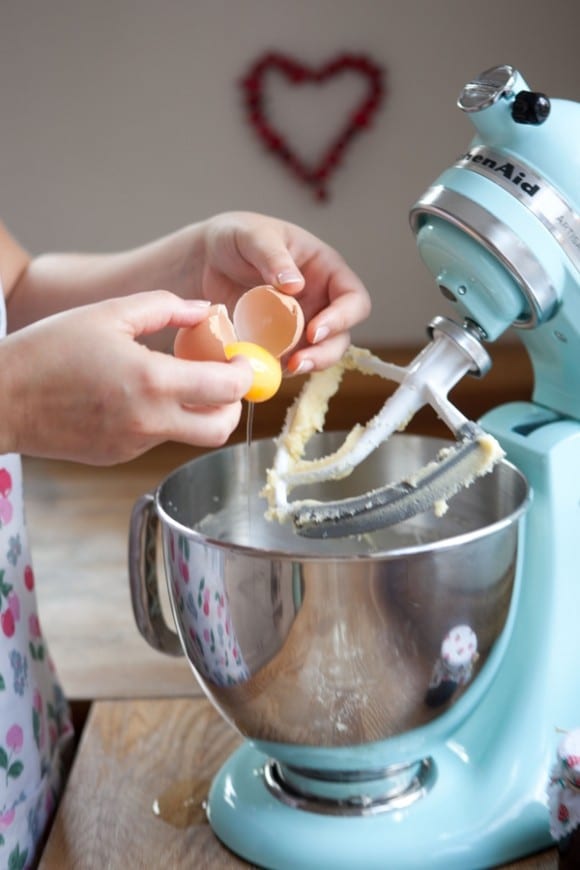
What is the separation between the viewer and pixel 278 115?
2.32 m

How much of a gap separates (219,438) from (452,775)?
0.28 metres

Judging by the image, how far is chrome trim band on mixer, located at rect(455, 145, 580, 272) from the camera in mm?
591

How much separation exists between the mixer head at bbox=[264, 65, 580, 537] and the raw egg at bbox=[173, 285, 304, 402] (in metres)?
0.07

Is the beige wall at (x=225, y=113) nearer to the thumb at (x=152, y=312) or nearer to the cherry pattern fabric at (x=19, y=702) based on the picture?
the cherry pattern fabric at (x=19, y=702)

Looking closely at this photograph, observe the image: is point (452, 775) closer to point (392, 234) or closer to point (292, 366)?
point (292, 366)

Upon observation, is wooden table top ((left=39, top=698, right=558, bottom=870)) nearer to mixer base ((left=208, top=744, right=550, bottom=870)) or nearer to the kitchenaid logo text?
mixer base ((left=208, top=744, right=550, bottom=870))

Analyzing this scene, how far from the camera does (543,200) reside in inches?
23.3

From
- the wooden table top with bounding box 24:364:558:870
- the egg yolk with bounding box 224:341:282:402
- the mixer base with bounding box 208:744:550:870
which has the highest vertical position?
the egg yolk with bounding box 224:341:282:402

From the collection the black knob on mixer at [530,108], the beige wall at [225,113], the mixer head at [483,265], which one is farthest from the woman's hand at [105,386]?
the beige wall at [225,113]

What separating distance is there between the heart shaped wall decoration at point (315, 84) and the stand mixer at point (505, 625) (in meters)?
1.66

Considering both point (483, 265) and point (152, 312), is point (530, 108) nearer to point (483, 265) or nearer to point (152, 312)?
point (483, 265)

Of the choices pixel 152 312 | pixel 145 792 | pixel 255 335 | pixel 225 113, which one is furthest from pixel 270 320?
pixel 225 113

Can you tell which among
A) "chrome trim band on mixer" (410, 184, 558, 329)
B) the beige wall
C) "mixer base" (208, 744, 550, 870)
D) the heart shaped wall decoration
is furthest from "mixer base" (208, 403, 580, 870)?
the heart shaped wall decoration

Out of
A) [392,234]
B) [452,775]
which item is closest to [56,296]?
[452,775]
